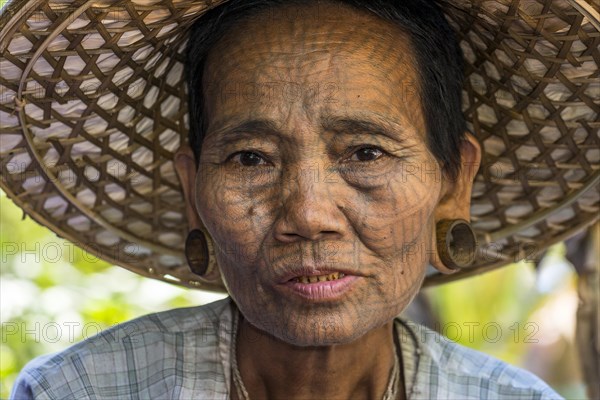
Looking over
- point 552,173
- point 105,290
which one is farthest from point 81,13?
point 105,290

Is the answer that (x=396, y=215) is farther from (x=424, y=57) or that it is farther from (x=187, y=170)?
(x=187, y=170)

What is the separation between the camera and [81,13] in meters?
2.05

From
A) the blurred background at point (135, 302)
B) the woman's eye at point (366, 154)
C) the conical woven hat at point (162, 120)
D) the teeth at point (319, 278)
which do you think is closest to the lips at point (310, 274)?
the teeth at point (319, 278)

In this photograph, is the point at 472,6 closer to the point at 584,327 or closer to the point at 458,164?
the point at 458,164

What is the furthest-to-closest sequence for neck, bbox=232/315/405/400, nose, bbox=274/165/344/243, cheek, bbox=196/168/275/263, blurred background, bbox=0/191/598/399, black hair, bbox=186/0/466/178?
blurred background, bbox=0/191/598/399 < neck, bbox=232/315/405/400 < black hair, bbox=186/0/466/178 < cheek, bbox=196/168/275/263 < nose, bbox=274/165/344/243

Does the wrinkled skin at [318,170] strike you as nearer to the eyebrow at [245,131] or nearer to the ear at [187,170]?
the eyebrow at [245,131]

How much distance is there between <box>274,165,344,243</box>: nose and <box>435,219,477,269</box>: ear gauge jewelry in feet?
1.24

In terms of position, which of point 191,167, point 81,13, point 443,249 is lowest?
point 443,249

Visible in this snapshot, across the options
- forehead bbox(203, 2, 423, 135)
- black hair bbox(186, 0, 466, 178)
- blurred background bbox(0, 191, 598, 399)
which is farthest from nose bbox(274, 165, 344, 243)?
blurred background bbox(0, 191, 598, 399)

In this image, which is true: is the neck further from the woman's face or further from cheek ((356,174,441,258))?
cheek ((356,174,441,258))

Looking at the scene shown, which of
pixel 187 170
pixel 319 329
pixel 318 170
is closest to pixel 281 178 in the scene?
pixel 318 170

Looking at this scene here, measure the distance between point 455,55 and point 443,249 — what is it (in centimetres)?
46

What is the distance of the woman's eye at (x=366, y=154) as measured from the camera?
2201mm

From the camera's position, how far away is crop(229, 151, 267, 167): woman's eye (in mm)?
2236
